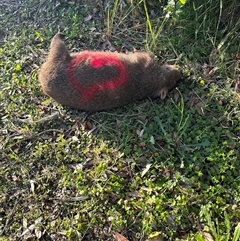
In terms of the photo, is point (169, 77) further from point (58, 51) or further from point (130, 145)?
point (58, 51)

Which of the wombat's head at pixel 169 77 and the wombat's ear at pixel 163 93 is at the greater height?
the wombat's head at pixel 169 77

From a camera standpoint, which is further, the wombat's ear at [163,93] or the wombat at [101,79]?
the wombat's ear at [163,93]

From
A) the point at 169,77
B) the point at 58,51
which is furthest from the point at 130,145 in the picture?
the point at 58,51

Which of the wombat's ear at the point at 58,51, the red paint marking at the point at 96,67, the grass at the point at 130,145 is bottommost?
the grass at the point at 130,145

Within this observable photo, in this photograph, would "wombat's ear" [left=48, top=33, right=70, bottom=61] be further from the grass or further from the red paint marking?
the grass

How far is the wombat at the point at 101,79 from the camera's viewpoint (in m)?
4.05

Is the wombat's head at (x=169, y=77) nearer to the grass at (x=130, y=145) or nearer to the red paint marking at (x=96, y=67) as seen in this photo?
the grass at (x=130, y=145)

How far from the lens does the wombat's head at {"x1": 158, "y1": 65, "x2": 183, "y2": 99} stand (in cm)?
423

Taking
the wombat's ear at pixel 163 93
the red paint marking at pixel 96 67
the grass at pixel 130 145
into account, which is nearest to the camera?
the grass at pixel 130 145

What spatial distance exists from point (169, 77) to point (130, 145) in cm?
85

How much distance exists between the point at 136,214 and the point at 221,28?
7.73 feet

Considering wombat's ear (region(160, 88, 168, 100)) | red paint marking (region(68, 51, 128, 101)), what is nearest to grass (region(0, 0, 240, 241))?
wombat's ear (region(160, 88, 168, 100))

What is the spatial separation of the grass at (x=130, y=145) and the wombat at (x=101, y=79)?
5.5 inches

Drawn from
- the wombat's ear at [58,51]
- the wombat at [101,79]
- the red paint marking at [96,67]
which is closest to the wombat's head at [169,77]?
the wombat at [101,79]
